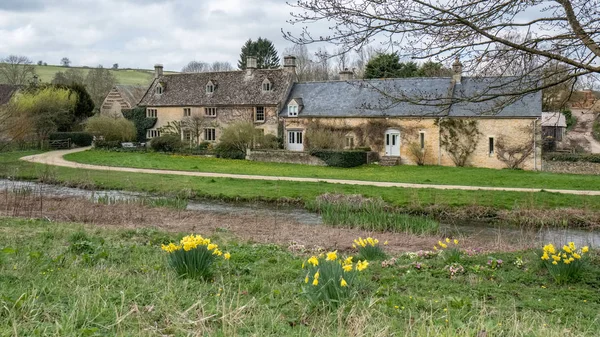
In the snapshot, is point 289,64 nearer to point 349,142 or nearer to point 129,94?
point 349,142

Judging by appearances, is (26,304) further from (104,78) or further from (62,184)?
(104,78)

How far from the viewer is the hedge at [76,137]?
155ft

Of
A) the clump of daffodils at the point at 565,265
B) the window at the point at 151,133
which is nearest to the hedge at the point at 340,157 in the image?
the window at the point at 151,133

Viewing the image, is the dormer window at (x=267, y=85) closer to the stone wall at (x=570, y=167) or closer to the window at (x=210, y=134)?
the window at (x=210, y=134)

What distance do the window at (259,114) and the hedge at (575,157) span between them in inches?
844

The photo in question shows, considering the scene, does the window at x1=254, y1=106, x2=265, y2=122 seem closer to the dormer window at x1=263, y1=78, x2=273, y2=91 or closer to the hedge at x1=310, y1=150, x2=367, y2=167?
the dormer window at x1=263, y1=78, x2=273, y2=91

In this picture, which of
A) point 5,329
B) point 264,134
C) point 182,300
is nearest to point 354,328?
point 182,300

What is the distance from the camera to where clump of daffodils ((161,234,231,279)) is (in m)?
6.59

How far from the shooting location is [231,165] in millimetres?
34094

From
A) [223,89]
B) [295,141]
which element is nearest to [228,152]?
[295,141]

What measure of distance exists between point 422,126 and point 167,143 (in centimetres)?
2014

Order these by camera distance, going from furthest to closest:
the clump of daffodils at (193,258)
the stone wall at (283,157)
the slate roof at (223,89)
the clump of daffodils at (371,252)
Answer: the slate roof at (223,89)
the stone wall at (283,157)
the clump of daffodils at (371,252)
the clump of daffodils at (193,258)

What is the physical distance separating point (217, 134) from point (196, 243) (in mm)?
39683

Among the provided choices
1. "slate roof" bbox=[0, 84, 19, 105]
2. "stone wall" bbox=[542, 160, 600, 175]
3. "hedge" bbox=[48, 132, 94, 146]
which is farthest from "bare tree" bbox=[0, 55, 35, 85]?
"stone wall" bbox=[542, 160, 600, 175]
